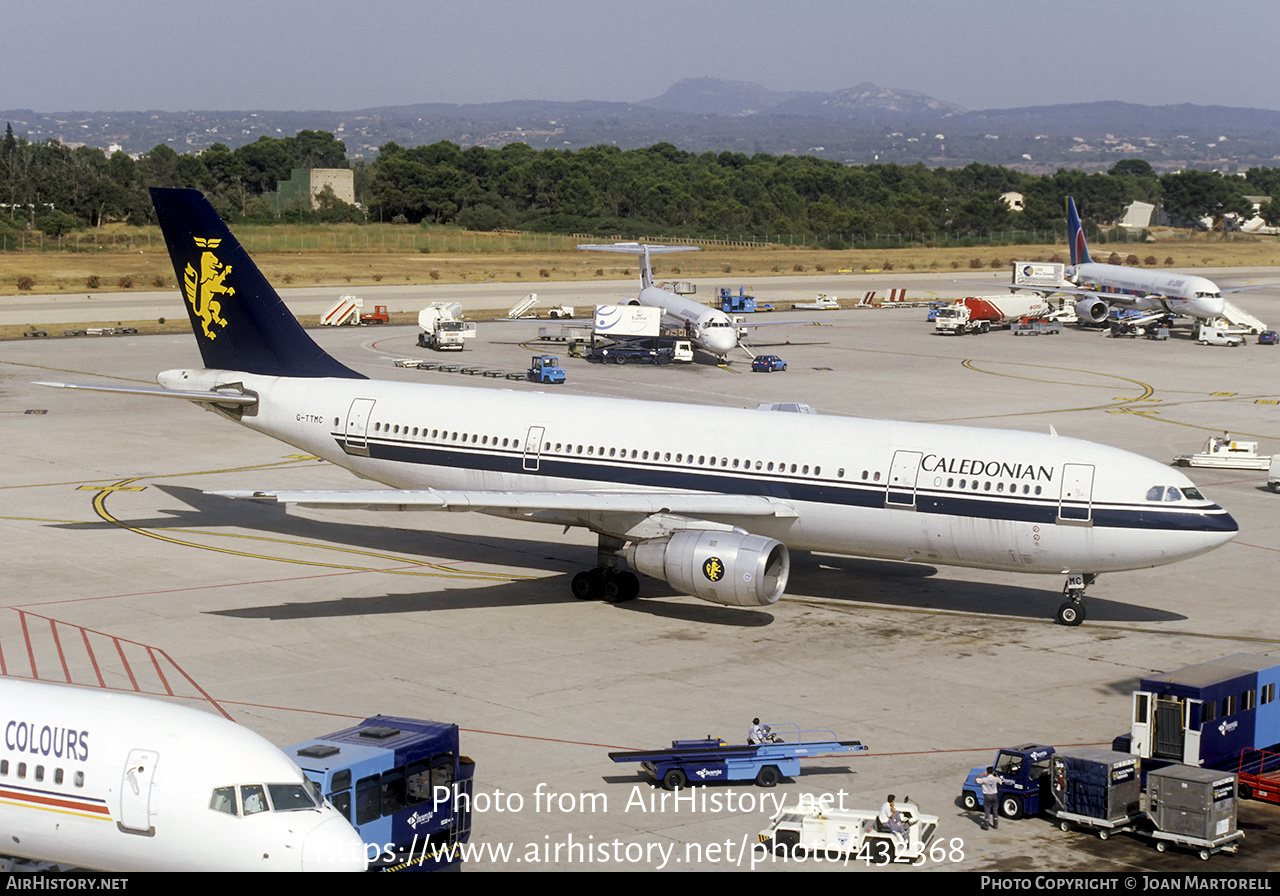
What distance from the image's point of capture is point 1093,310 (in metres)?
110

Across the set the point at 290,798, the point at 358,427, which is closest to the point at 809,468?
the point at 358,427

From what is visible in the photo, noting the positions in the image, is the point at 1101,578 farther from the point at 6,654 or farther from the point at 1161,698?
the point at 6,654

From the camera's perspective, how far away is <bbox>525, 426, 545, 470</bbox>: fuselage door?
38938mm

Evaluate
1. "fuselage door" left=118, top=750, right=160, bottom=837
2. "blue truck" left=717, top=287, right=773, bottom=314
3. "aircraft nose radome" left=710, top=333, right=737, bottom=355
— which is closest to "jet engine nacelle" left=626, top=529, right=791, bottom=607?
"fuselage door" left=118, top=750, right=160, bottom=837

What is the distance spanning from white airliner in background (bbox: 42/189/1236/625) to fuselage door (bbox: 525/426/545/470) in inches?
1.7

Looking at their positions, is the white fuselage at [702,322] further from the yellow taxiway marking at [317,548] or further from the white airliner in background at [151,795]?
the white airliner in background at [151,795]

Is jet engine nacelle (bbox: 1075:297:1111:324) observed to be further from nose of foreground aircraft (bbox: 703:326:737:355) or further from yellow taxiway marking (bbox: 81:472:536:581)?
yellow taxiway marking (bbox: 81:472:536:581)

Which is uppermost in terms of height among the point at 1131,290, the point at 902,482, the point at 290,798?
the point at 1131,290

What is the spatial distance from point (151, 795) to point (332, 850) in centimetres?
247

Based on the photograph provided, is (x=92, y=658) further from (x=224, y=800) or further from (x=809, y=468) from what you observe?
(x=809, y=468)

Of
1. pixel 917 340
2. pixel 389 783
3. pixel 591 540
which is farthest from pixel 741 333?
pixel 389 783

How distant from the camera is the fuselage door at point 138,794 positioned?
59.8 feet

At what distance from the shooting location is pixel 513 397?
1601 inches
